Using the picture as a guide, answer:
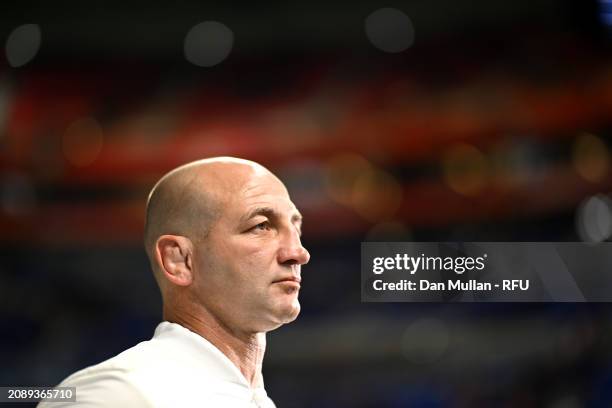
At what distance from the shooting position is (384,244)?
106 inches

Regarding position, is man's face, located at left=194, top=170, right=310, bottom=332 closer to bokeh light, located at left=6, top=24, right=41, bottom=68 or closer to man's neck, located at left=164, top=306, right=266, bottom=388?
man's neck, located at left=164, top=306, right=266, bottom=388

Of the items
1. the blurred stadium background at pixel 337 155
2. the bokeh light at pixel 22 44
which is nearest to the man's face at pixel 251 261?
the blurred stadium background at pixel 337 155

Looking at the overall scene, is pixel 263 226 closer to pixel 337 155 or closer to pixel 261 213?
pixel 261 213

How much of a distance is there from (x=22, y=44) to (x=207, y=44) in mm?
698

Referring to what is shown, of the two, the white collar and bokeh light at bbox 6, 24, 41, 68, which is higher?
bokeh light at bbox 6, 24, 41, 68

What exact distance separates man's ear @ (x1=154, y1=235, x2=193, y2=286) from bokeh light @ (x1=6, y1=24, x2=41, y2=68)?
1.85m

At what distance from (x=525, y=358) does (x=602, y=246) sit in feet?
2.20

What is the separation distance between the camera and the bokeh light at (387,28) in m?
3.14

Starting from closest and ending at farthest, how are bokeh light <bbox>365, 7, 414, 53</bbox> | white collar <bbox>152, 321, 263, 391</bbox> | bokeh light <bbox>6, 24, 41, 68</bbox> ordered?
white collar <bbox>152, 321, 263, 391</bbox> < bokeh light <bbox>6, 24, 41, 68</bbox> < bokeh light <bbox>365, 7, 414, 53</bbox>

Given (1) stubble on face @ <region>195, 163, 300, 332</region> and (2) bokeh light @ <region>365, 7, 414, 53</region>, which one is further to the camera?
(2) bokeh light @ <region>365, 7, 414, 53</region>

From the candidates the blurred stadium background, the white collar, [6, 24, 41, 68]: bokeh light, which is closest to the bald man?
the white collar

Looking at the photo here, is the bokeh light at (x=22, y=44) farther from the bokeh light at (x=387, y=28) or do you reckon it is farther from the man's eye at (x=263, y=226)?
the man's eye at (x=263, y=226)

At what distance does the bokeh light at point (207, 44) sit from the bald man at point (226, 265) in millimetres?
1733

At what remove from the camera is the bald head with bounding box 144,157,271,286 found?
1460mm
